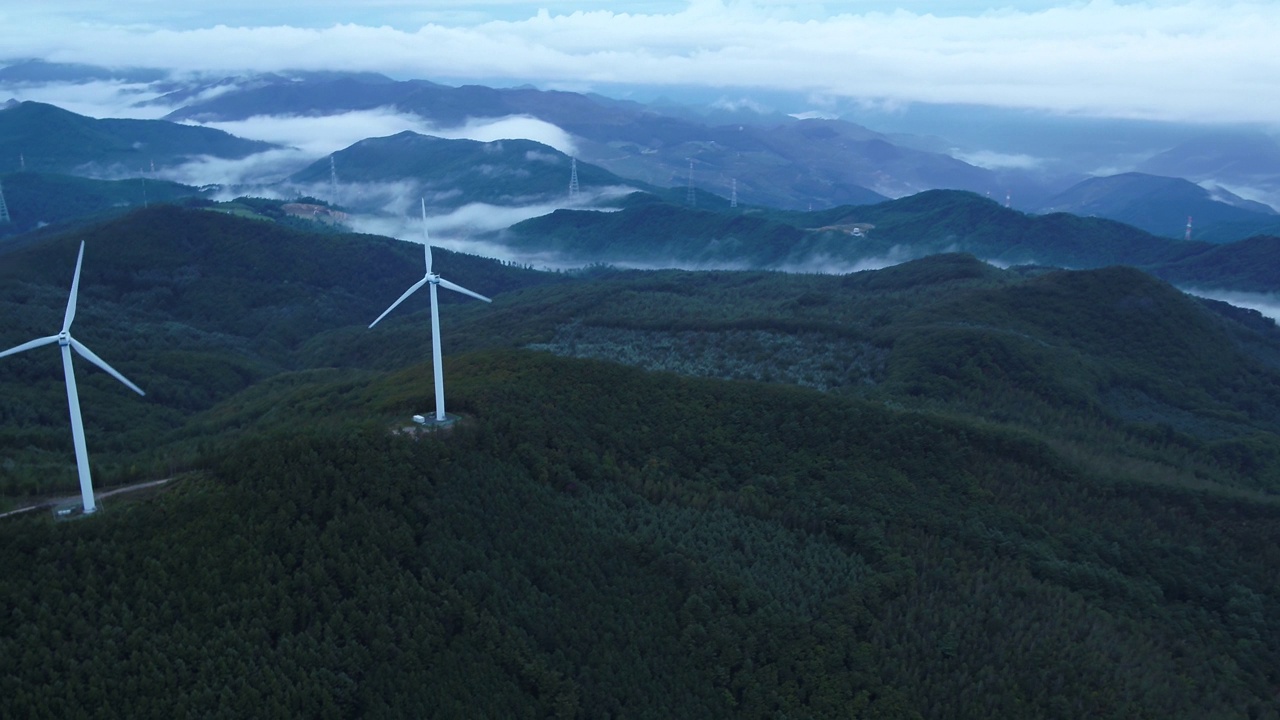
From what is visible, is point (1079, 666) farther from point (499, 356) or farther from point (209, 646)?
point (499, 356)

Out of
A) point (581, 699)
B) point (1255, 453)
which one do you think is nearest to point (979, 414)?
point (1255, 453)

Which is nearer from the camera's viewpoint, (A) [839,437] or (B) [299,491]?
(B) [299,491]

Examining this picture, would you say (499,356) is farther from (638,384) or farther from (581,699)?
(581,699)

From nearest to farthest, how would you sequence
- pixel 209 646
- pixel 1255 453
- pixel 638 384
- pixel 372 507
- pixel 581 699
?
pixel 209 646 < pixel 581 699 < pixel 372 507 < pixel 638 384 < pixel 1255 453

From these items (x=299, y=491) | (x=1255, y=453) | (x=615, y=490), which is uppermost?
(x=299, y=491)

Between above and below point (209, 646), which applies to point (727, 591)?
below

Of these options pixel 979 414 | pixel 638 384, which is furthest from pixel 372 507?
pixel 979 414

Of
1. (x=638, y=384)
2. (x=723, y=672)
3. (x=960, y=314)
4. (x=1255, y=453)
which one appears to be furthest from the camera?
(x=960, y=314)
